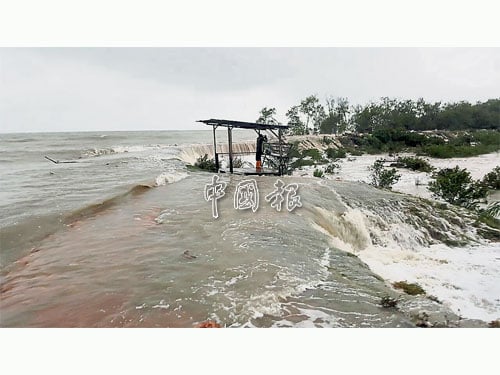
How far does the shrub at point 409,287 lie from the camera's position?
414cm

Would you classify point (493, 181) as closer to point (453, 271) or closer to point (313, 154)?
point (453, 271)

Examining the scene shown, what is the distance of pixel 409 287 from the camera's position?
14.0ft

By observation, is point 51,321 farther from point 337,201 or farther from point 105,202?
point 337,201

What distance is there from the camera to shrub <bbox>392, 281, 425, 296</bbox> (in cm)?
414

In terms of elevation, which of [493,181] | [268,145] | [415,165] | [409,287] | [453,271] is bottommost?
[453,271]

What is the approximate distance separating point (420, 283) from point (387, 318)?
5.95 feet

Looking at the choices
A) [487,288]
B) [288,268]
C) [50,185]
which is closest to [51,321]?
[288,268]

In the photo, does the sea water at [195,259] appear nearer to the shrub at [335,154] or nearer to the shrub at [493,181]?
the shrub at [493,181]

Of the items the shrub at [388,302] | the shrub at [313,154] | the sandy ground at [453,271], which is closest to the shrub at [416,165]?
the shrub at [313,154]

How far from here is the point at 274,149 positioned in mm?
13320

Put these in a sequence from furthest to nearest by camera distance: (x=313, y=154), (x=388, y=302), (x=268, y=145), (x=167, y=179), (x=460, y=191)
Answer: (x=313, y=154), (x=268, y=145), (x=167, y=179), (x=460, y=191), (x=388, y=302)

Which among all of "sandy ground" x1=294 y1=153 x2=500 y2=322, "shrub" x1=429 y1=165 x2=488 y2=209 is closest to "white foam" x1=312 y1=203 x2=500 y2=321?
"sandy ground" x1=294 y1=153 x2=500 y2=322

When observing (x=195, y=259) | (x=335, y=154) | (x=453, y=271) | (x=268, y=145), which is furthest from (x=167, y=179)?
(x=335, y=154)

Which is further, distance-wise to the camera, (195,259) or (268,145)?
(268,145)
